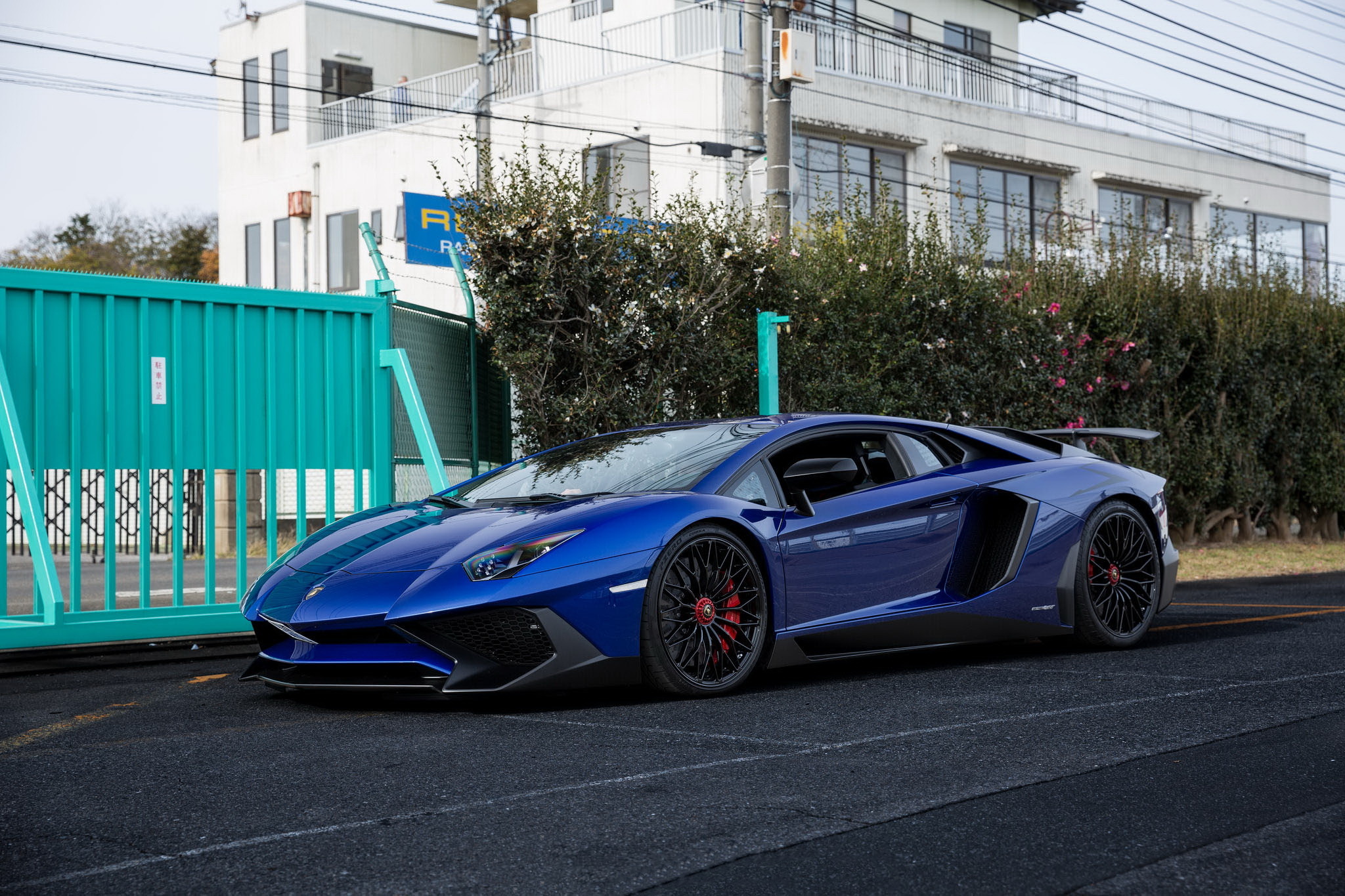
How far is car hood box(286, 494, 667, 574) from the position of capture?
537 cm

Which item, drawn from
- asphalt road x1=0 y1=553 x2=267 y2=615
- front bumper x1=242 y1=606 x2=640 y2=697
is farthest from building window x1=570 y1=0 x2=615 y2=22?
front bumper x1=242 y1=606 x2=640 y2=697

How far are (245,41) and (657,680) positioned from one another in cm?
3025

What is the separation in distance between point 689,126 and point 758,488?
56.9 ft

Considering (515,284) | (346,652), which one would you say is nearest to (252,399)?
(515,284)

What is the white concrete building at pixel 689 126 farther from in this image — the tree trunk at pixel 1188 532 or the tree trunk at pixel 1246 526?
the tree trunk at pixel 1188 532

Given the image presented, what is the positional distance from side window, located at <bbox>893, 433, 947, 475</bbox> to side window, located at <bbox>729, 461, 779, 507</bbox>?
2.81ft

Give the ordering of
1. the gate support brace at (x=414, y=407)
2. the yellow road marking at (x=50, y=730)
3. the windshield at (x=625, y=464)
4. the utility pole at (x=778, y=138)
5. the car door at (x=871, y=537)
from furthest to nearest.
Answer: the utility pole at (x=778, y=138), the gate support brace at (x=414, y=407), the windshield at (x=625, y=464), the car door at (x=871, y=537), the yellow road marking at (x=50, y=730)

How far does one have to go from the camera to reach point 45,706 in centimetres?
565

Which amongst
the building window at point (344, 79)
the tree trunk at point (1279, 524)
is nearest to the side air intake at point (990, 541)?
the tree trunk at point (1279, 524)

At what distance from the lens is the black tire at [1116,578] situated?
6.97 meters

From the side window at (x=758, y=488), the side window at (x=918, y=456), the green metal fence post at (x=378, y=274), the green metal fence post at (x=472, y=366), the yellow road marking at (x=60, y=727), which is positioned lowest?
the yellow road marking at (x=60, y=727)

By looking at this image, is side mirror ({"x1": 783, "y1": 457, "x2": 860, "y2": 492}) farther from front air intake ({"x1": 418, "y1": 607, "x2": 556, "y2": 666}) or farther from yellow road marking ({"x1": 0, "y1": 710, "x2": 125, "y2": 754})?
yellow road marking ({"x1": 0, "y1": 710, "x2": 125, "y2": 754})

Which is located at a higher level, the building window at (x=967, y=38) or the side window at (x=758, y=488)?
the building window at (x=967, y=38)

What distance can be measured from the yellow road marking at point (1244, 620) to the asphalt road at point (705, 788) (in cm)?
192
